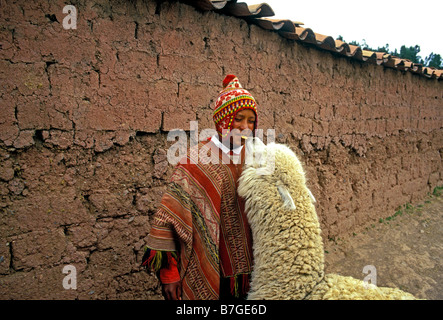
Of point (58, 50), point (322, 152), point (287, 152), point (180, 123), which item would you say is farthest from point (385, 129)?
point (58, 50)

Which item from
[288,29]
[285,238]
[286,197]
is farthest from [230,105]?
[288,29]

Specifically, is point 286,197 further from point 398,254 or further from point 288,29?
point 398,254

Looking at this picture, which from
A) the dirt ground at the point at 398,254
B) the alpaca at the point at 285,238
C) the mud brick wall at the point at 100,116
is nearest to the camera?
the alpaca at the point at 285,238

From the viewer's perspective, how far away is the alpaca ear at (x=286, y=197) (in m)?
1.51

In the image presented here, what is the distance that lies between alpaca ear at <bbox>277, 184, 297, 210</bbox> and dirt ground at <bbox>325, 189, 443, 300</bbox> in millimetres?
3409

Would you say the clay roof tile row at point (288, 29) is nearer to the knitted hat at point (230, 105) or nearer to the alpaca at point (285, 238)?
the knitted hat at point (230, 105)

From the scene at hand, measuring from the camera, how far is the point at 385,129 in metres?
6.20

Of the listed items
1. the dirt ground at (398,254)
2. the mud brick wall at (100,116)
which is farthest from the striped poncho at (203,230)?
the dirt ground at (398,254)

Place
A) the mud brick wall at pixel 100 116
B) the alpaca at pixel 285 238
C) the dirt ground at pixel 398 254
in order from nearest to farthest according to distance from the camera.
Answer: the alpaca at pixel 285 238 < the mud brick wall at pixel 100 116 < the dirt ground at pixel 398 254

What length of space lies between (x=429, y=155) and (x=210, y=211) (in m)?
8.26

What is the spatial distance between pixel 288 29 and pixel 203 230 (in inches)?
121

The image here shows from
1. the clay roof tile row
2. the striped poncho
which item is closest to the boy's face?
the striped poncho

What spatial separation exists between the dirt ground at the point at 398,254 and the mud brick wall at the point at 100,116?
238cm
